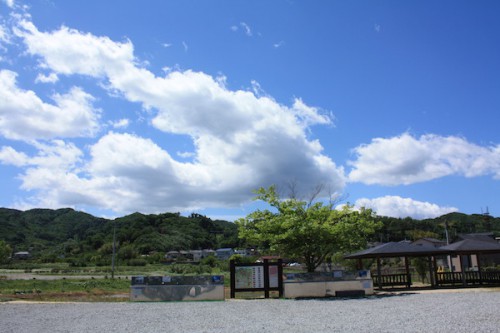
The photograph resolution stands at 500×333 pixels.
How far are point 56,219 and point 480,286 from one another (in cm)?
15973

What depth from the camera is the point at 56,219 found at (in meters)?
159

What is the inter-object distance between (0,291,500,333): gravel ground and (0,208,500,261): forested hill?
262ft

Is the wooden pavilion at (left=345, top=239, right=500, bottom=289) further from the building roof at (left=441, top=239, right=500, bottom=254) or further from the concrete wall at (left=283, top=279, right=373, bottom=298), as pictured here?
the concrete wall at (left=283, top=279, right=373, bottom=298)

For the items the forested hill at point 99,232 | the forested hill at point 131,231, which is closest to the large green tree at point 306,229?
the forested hill at point 131,231

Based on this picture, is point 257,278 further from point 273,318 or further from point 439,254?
point 439,254

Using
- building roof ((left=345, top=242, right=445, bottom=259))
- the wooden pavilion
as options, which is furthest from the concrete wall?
the wooden pavilion

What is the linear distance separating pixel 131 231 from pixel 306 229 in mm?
111592

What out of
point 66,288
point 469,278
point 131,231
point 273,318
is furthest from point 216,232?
point 273,318

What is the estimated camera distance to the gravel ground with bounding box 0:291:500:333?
9883 millimetres

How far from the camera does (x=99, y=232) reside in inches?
5079

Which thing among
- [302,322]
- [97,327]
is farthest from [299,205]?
[97,327]

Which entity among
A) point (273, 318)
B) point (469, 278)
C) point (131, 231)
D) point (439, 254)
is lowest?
point (273, 318)

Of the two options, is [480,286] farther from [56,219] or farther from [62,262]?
[56,219]

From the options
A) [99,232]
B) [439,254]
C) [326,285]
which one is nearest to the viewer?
[326,285]
